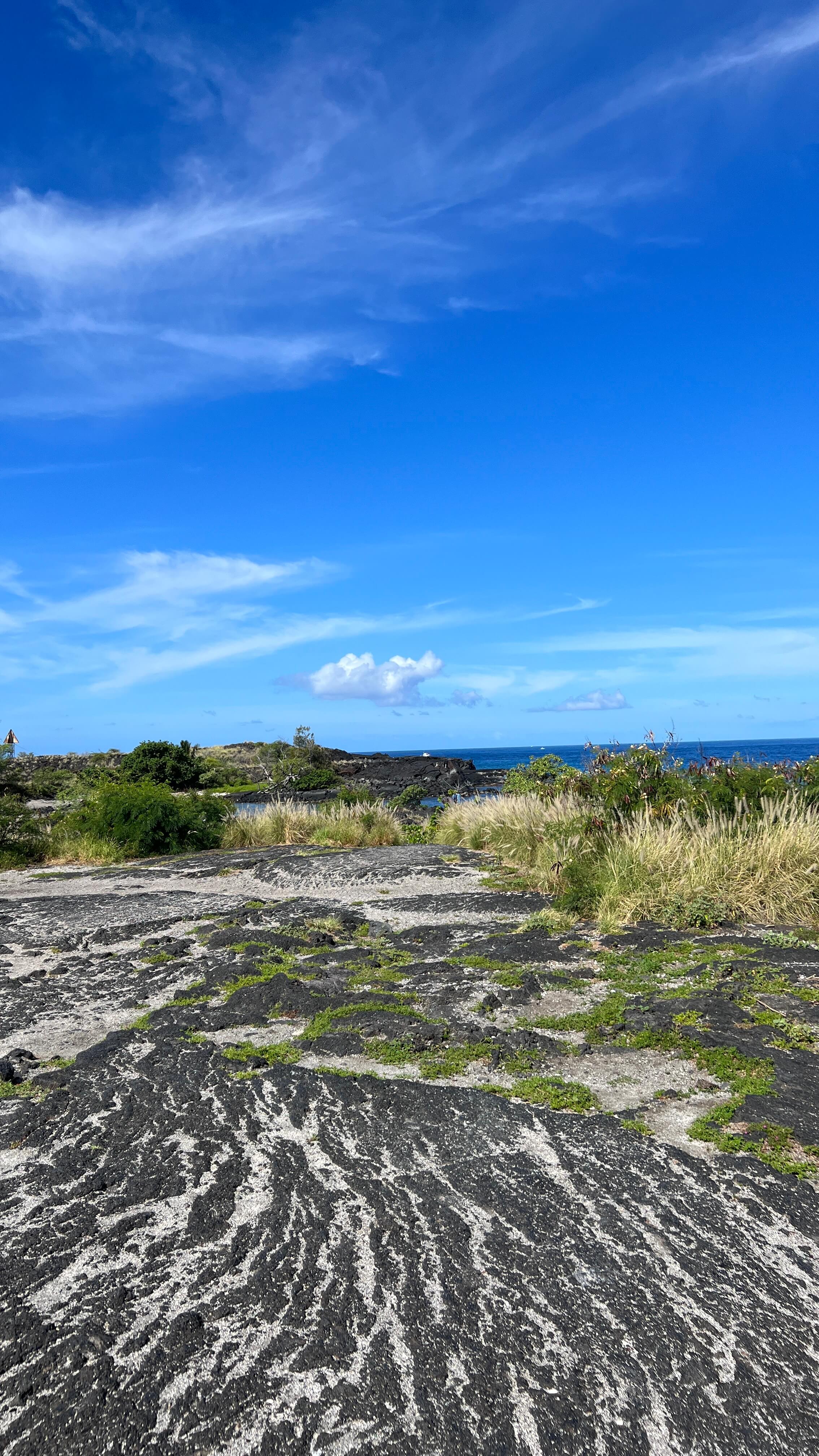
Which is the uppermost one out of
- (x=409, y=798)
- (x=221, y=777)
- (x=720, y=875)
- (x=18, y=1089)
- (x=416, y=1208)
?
(x=221, y=777)

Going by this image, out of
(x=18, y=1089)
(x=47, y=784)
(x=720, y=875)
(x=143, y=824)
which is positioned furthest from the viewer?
(x=47, y=784)

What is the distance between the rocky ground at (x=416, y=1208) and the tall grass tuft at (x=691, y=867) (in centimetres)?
124

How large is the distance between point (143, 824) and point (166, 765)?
19.8 metres

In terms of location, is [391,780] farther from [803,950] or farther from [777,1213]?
[777,1213]

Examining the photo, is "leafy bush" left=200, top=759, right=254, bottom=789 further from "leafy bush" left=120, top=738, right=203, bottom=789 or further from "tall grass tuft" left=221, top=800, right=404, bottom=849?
"tall grass tuft" left=221, top=800, right=404, bottom=849

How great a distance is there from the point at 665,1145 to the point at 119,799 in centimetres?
1374

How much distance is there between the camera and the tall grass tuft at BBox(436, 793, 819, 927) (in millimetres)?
8328

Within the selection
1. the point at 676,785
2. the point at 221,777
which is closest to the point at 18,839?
the point at 676,785

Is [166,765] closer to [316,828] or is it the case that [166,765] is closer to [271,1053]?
[316,828]

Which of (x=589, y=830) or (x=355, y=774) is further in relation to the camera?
(x=355, y=774)

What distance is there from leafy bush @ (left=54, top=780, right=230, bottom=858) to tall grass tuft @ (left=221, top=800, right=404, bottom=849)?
49 centimetres

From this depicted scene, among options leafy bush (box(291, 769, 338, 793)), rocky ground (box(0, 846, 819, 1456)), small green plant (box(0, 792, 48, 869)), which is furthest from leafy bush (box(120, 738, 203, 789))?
rocky ground (box(0, 846, 819, 1456))

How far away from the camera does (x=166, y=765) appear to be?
3469cm

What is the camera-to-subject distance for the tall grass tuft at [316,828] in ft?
52.7
